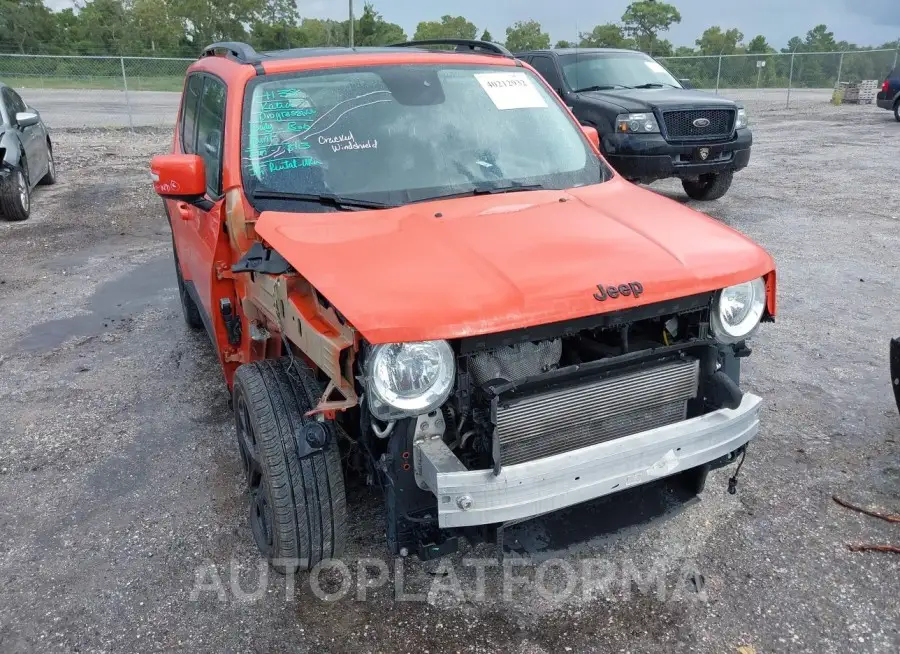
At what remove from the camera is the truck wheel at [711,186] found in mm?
9547

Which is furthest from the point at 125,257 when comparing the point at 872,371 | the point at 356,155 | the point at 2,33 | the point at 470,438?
the point at 2,33

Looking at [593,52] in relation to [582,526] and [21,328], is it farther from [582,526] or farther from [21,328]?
[582,526]

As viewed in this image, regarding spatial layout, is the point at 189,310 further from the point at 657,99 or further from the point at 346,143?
the point at 657,99

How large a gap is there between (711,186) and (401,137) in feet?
23.9

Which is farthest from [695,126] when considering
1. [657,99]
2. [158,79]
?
[158,79]

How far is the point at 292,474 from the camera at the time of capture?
2633mm

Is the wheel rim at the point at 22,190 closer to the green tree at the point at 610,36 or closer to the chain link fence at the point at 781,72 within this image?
the chain link fence at the point at 781,72

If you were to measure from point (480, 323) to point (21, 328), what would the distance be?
193 inches

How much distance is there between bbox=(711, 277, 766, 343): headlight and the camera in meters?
2.70

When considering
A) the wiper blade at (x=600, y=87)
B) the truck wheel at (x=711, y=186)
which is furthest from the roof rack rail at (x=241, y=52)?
the truck wheel at (x=711, y=186)

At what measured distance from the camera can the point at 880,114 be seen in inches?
781

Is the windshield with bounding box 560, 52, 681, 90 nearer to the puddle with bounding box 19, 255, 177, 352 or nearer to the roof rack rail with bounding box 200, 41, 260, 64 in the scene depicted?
the puddle with bounding box 19, 255, 177, 352

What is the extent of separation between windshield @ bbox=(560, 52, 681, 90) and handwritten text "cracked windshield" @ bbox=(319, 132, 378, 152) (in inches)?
290

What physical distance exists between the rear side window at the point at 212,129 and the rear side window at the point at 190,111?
18 centimetres
